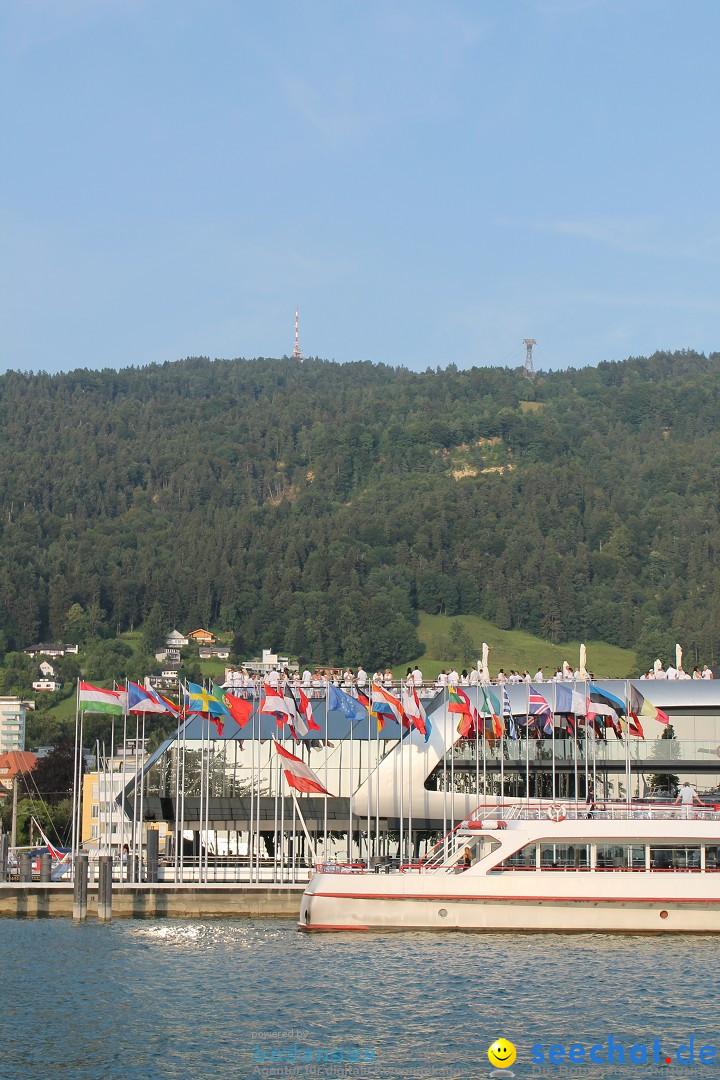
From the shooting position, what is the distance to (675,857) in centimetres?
5225

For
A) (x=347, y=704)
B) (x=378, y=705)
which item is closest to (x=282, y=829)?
(x=347, y=704)

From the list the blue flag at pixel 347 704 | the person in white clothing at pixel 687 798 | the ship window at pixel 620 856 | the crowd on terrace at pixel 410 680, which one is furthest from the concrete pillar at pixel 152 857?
the person in white clothing at pixel 687 798

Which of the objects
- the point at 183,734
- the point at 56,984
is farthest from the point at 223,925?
the point at 183,734

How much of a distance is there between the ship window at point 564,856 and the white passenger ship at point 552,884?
1.3 inches

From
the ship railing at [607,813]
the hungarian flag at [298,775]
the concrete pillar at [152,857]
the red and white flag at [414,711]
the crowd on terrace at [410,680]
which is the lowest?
the concrete pillar at [152,857]

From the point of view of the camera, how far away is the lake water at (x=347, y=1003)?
3500cm

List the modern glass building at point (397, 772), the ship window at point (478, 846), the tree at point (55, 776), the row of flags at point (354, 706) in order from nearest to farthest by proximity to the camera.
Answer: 1. the ship window at point (478, 846)
2. the row of flags at point (354, 706)
3. the modern glass building at point (397, 772)
4. the tree at point (55, 776)

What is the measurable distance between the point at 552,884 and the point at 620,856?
8.19 ft

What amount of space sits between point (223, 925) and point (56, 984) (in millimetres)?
12949

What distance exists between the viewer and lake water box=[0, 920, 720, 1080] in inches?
1378

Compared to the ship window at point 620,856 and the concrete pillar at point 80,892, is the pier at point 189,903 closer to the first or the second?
the concrete pillar at point 80,892

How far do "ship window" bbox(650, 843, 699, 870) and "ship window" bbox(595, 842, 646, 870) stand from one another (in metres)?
0.39

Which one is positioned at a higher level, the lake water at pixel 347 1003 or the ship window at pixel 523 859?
the ship window at pixel 523 859

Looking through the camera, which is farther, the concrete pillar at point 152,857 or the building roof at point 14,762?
the building roof at point 14,762
